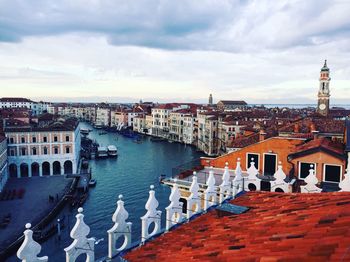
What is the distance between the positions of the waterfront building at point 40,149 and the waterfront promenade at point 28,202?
8.75 ft

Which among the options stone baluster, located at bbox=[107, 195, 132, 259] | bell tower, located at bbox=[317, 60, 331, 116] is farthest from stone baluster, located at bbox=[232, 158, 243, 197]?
bell tower, located at bbox=[317, 60, 331, 116]

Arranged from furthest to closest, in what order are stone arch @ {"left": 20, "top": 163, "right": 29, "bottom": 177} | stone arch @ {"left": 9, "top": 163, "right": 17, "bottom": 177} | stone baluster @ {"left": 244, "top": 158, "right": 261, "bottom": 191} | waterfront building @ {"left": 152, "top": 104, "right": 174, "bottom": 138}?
waterfront building @ {"left": 152, "top": 104, "right": 174, "bottom": 138} → stone arch @ {"left": 20, "top": 163, "right": 29, "bottom": 177} → stone arch @ {"left": 9, "top": 163, "right": 17, "bottom": 177} → stone baluster @ {"left": 244, "top": 158, "right": 261, "bottom": 191}

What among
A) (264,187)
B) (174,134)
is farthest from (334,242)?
(174,134)

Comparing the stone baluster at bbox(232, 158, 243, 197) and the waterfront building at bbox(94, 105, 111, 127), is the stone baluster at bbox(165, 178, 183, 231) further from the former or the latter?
the waterfront building at bbox(94, 105, 111, 127)

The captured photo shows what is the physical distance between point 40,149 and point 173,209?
1506 inches

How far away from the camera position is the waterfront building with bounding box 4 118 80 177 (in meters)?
40.4

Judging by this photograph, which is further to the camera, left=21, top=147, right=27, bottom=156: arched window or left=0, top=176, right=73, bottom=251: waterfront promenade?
left=21, top=147, right=27, bottom=156: arched window

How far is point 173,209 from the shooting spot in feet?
24.3

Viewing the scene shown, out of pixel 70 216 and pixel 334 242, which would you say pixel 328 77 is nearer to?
pixel 70 216

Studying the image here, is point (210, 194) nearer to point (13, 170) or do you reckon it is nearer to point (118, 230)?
point (118, 230)

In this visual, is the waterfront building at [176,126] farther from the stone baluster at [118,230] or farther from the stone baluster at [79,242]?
the stone baluster at [79,242]

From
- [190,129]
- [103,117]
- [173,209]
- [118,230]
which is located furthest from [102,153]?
[103,117]

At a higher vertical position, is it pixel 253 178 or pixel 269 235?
pixel 269 235

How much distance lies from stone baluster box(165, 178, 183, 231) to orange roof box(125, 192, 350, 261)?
246mm
